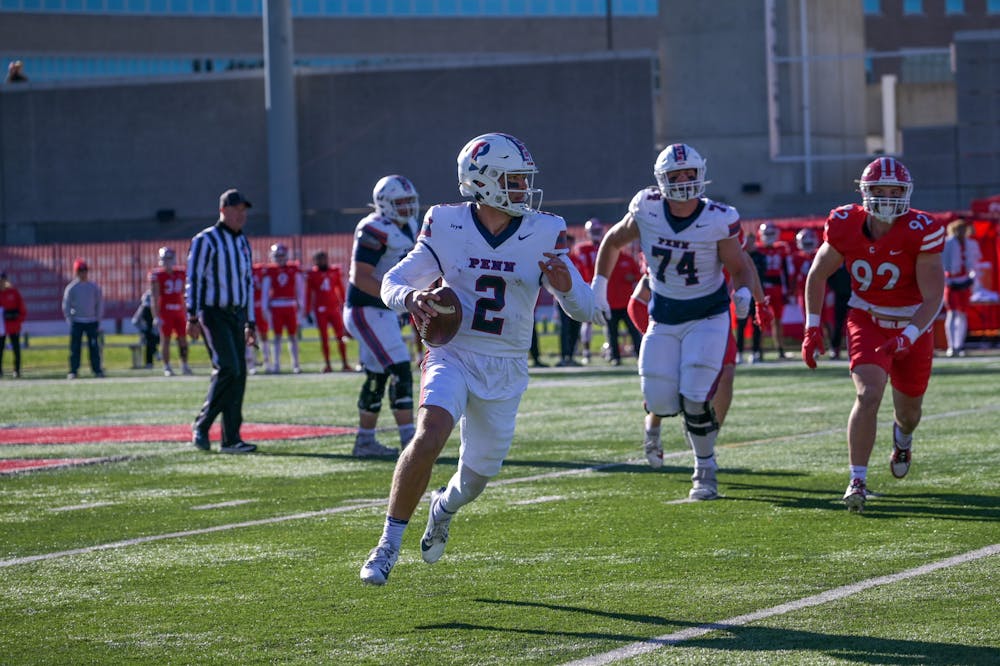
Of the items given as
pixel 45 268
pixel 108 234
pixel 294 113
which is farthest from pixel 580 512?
pixel 108 234

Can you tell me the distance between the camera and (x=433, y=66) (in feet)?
134

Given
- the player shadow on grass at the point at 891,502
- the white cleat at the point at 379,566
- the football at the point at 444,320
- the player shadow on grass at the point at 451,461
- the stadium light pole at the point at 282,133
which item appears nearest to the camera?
the white cleat at the point at 379,566

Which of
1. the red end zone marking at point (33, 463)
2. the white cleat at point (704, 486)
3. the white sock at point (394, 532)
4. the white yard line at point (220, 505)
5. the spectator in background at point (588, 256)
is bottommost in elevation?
the white yard line at point (220, 505)

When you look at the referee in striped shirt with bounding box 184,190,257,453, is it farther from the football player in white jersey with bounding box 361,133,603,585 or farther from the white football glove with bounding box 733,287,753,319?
the football player in white jersey with bounding box 361,133,603,585

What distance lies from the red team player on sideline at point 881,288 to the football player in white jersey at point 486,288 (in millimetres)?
2120

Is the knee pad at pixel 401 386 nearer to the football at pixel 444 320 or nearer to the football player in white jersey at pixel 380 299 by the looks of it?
the football player in white jersey at pixel 380 299

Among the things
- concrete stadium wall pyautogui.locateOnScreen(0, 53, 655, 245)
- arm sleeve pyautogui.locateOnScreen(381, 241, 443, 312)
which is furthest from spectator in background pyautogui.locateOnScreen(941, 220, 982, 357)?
concrete stadium wall pyautogui.locateOnScreen(0, 53, 655, 245)

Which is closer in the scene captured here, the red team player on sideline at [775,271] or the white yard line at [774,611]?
the white yard line at [774,611]

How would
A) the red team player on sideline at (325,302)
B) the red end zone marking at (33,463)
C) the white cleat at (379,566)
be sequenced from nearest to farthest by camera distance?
the white cleat at (379,566) < the red end zone marking at (33,463) < the red team player on sideline at (325,302)

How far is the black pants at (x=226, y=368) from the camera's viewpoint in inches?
449

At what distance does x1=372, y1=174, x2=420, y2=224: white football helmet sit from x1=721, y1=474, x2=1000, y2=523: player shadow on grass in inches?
123

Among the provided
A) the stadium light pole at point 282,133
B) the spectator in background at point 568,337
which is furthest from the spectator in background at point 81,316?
the stadium light pole at point 282,133

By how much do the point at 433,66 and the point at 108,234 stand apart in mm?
9695

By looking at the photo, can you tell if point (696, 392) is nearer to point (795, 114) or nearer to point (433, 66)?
point (795, 114)
